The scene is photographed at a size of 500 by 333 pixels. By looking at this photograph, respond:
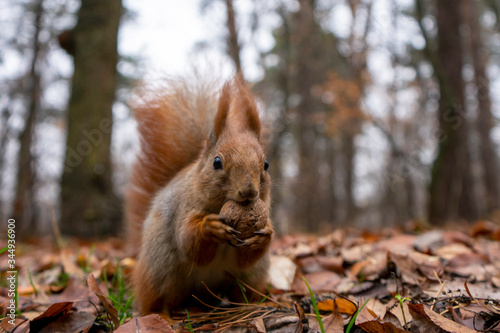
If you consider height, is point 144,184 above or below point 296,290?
above

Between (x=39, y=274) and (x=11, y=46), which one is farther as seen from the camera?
(x=11, y=46)

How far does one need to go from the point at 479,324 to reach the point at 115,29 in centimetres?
496

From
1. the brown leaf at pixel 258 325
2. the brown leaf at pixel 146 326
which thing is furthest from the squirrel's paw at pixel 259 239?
the brown leaf at pixel 146 326

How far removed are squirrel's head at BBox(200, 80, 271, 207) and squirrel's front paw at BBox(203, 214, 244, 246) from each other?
4.1 inches

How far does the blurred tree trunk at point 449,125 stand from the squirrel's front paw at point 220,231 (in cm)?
370

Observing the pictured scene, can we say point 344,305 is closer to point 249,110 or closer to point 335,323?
point 335,323

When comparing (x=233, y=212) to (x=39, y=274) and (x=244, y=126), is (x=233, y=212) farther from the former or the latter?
(x=39, y=274)

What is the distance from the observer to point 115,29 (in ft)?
15.4

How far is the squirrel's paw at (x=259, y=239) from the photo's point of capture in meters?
1.25

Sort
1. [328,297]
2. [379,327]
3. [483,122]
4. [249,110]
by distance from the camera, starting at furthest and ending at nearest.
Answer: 1. [483,122]
2. [249,110]
3. [328,297]
4. [379,327]

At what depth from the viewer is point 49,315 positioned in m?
1.26

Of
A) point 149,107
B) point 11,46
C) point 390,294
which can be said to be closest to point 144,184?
point 149,107

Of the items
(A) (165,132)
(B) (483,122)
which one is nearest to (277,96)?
(B) (483,122)

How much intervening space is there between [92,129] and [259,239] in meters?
3.86
